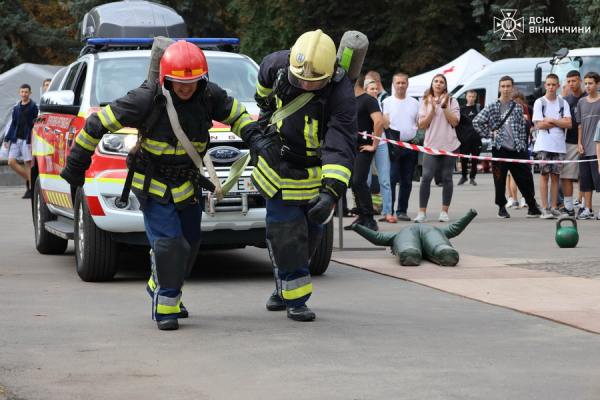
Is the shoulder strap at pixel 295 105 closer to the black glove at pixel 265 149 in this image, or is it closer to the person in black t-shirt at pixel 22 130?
the black glove at pixel 265 149

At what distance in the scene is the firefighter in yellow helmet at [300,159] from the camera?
255 inches

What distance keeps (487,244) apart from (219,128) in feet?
13.8

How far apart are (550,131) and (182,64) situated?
8872 mm

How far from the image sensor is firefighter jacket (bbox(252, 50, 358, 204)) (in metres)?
6.54

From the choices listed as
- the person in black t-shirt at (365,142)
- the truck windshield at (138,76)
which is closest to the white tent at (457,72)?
the person in black t-shirt at (365,142)

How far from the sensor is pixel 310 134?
6613 millimetres

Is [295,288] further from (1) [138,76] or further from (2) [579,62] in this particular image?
(2) [579,62]

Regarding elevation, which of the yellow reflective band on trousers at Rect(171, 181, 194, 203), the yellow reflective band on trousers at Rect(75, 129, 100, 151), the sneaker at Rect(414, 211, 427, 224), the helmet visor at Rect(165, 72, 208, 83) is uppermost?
the helmet visor at Rect(165, 72, 208, 83)

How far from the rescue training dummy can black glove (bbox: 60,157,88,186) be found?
371 cm

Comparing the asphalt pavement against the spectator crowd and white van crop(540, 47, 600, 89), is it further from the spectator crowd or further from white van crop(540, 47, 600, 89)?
white van crop(540, 47, 600, 89)

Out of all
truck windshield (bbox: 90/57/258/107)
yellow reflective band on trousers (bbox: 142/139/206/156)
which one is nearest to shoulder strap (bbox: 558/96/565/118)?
truck windshield (bbox: 90/57/258/107)

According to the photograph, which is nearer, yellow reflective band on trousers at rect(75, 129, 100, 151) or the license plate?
yellow reflective band on trousers at rect(75, 129, 100, 151)

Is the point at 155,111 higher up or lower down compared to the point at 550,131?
higher up

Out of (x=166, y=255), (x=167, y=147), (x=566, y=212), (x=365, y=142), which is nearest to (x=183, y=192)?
(x=167, y=147)
